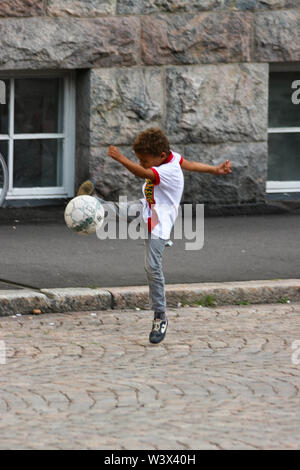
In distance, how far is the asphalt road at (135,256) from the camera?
27.9 feet

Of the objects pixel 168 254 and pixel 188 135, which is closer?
pixel 168 254

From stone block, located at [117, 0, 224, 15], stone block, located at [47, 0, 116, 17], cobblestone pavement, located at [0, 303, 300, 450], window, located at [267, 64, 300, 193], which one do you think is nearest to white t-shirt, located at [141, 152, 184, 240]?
cobblestone pavement, located at [0, 303, 300, 450]

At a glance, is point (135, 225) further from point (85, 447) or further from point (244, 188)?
point (85, 447)

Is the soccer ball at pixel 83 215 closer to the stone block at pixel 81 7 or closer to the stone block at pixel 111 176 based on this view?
the stone block at pixel 111 176

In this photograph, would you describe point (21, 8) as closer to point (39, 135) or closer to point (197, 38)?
point (39, 135)

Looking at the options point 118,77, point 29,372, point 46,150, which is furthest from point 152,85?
point 29,372

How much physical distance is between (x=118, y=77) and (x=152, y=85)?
34cm

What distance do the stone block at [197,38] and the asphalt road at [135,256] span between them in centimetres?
163

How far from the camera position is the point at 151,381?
6.14 meters

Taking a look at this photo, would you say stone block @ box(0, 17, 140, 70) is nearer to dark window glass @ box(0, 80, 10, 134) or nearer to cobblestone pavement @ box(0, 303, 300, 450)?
dark window glass @ box(0, 80, 10, 134)

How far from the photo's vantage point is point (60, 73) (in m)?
11.1

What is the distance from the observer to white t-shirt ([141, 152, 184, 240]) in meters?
7.04

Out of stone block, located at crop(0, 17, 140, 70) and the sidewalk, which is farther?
stone block, located at crop(0, 17, 140, 70)

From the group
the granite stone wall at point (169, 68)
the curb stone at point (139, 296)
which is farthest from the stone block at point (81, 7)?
the curb stone at point (139, 296)
